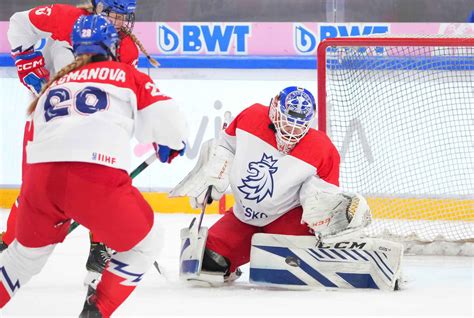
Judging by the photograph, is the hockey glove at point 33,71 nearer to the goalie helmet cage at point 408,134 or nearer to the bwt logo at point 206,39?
the goalie helmet cage at point 408,134

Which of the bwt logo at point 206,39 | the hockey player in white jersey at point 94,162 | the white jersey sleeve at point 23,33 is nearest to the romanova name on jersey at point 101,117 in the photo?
the hockey player in white jersey at point 94,162

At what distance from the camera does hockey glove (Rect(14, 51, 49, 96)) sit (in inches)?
146

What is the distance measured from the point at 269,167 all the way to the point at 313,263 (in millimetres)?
377

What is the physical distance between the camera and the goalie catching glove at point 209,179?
12.1ft

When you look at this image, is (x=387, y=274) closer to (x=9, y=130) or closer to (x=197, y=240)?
(x=197, y=240)

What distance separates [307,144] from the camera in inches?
146

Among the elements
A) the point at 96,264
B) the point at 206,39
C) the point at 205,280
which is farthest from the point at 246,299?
the point at 206,39

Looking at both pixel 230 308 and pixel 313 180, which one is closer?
pixel 230 308

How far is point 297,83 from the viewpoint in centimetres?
556

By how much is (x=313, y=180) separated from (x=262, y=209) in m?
0.23

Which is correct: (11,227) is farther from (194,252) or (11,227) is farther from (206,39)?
(206,39)

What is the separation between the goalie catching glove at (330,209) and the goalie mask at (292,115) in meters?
0.18

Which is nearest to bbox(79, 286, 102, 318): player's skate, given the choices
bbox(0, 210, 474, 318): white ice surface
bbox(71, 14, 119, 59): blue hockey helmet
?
bbox(0, 210, 474, 318): white ice surface

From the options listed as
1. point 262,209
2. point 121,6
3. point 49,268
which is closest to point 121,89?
point 121,6
